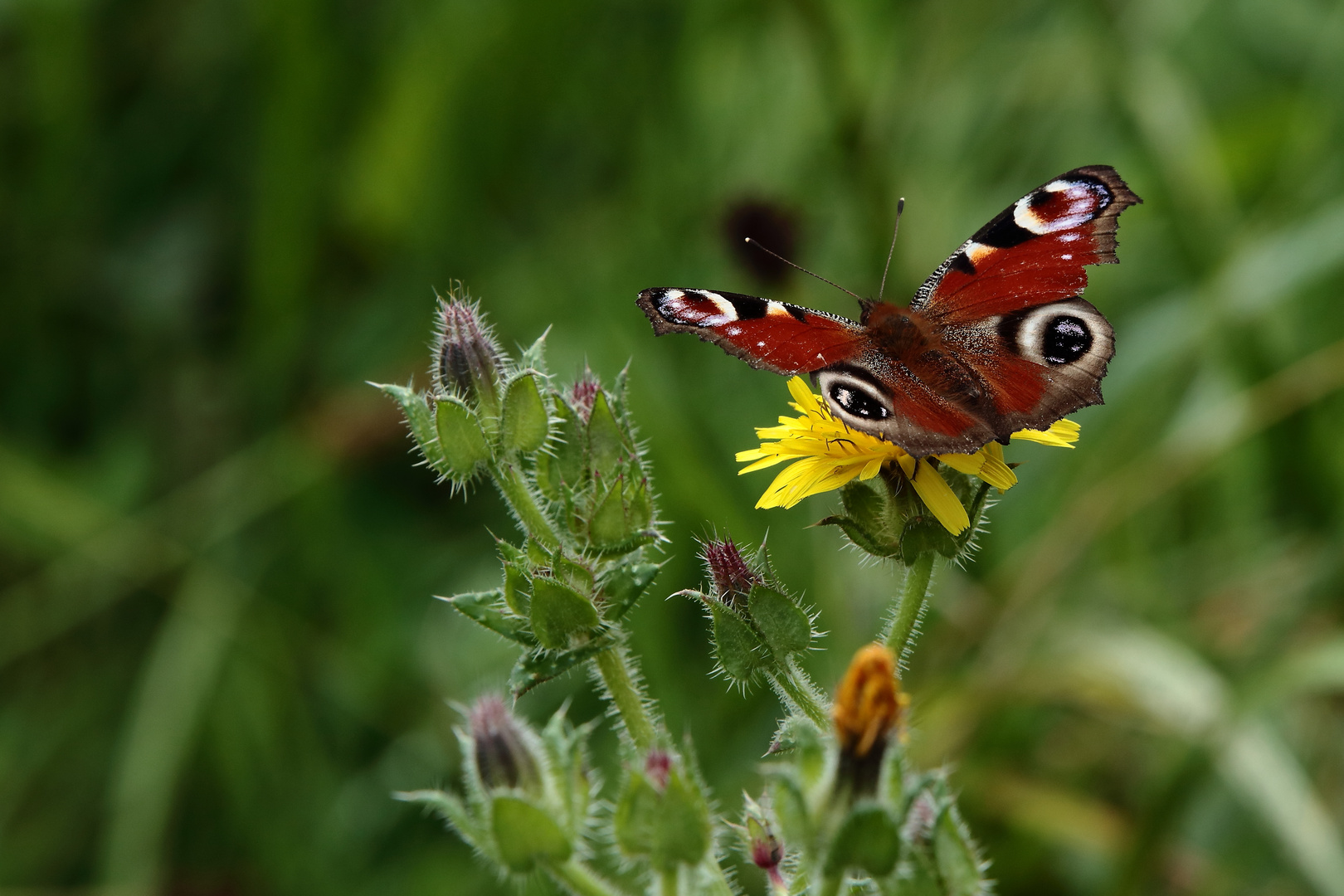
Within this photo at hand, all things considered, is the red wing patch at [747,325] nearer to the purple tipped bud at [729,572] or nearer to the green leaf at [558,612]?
the purple tipped bud at [729,572]

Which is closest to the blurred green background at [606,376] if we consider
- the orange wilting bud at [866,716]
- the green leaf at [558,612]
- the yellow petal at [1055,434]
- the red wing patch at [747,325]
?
the yellow petal at [1055,434]

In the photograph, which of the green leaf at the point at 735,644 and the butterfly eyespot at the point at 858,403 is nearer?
the green leaf at the point at 735,644

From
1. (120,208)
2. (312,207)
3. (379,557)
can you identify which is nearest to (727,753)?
(379,557)

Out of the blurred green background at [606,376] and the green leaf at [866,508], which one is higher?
the blurred green background at [606,376]

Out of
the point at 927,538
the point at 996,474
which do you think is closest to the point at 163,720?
the point at 927,538

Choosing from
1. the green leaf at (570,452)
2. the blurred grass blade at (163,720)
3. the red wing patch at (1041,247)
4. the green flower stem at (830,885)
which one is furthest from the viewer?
the blurred grass blade at (163,720)

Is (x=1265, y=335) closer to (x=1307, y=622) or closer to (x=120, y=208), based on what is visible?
(x=1307, y=622)

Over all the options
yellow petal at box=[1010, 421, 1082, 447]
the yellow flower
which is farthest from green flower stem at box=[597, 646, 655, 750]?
yellow petal at box=[1010, 421, 1082, 447]
